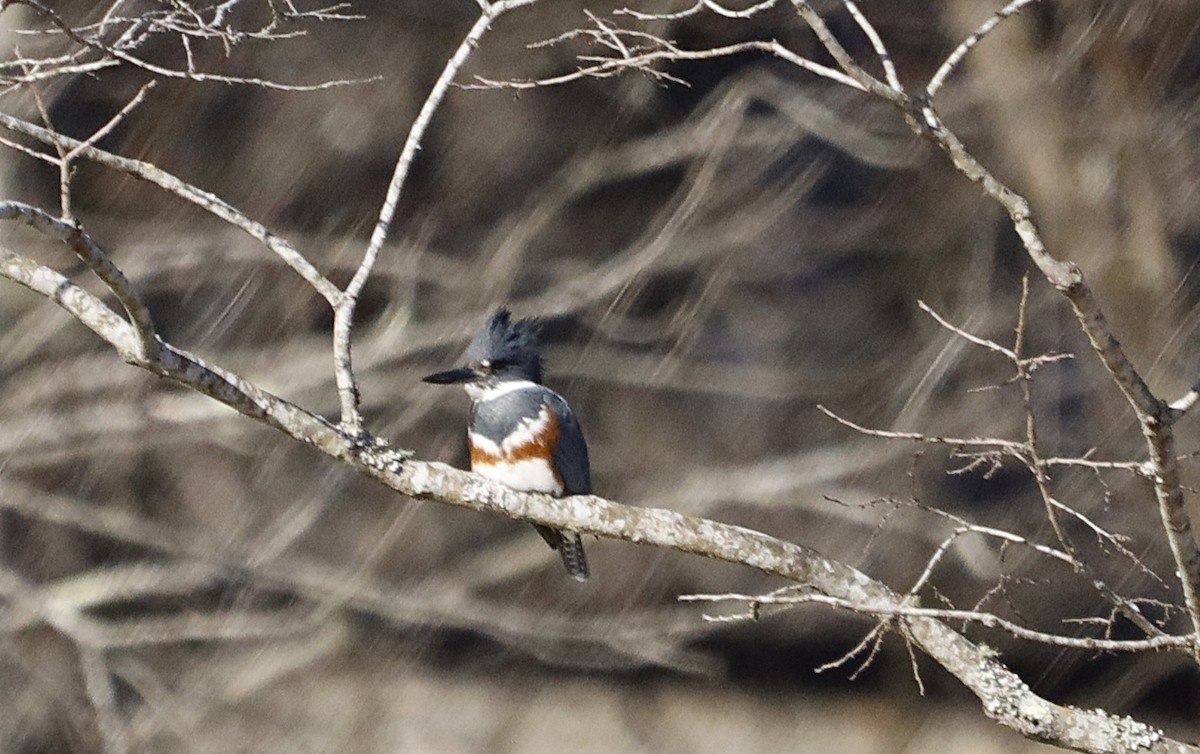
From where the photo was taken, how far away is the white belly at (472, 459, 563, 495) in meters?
2.98

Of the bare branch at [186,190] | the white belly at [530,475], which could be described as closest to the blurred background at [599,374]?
the white belly at [530,475]

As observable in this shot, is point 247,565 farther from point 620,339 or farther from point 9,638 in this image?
point 620,339

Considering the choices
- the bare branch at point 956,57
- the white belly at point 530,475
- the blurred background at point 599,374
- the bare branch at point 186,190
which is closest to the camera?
the bare branch at point 956,57

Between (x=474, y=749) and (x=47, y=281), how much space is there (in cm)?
428

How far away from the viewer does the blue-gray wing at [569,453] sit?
9.98 ft

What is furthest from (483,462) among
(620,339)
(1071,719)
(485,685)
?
(485,685)

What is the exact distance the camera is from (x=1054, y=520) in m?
1.99

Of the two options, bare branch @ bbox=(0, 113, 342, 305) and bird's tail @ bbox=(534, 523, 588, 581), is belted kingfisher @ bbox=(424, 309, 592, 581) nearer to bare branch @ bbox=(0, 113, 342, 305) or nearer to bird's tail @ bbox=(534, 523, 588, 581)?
bird's tail @ bbox=(534, 523, 588, 581)

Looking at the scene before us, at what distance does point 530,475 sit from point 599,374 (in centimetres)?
300

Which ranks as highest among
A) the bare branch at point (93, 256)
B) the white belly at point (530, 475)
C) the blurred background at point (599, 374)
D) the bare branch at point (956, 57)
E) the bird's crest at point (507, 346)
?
the bare branch at point (956, 57)

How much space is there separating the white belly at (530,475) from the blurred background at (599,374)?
2.47 metres

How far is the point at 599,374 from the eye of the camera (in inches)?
235

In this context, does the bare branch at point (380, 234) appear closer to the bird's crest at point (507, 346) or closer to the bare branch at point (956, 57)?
the bare branch at point (956, 57)

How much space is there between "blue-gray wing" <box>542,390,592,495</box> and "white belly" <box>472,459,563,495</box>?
0.03 m
